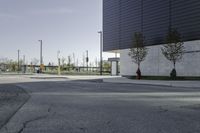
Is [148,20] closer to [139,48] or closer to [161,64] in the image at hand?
[139,48]

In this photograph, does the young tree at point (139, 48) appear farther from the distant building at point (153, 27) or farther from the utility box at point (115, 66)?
the utility box at point (115, 66)

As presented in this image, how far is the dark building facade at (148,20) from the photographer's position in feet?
129

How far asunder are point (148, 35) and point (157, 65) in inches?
169

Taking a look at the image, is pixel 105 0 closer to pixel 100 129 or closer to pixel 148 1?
pixel 148 1

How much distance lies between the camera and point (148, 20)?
46.8 meters

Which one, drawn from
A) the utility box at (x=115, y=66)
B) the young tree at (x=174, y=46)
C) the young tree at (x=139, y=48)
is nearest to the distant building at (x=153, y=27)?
the young tree at (x=174, y=46)

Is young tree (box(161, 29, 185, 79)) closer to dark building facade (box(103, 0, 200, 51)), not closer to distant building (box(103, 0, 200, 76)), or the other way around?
distant building (box(103, 0, 200, 76))

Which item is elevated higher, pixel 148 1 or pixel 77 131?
pixel 148 1

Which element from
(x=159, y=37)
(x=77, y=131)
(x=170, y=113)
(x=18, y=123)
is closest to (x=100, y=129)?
(x=77, y=131)

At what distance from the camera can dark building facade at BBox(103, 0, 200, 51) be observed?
129 feet

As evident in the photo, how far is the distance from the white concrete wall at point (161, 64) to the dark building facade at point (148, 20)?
988 mm

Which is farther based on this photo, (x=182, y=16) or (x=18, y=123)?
(x=182, y=16)

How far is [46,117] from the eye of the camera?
1049 centimetres

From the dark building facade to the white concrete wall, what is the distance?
988 mm
